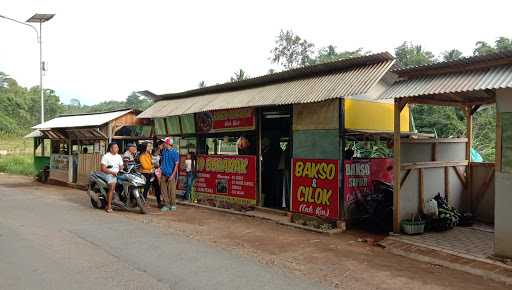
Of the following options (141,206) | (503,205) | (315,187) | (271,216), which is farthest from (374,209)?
(141,206)

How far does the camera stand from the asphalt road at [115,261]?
486 cm

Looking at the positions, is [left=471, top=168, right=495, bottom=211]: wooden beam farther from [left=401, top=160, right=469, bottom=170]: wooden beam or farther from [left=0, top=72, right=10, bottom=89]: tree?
[left=0, top=72, right=10, bottom=89]: tree

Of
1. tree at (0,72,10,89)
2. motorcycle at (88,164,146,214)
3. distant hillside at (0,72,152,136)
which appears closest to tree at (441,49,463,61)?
distant hillside at (0,72,152,136)

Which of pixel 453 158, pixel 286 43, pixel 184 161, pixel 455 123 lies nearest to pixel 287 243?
pixel 453 158

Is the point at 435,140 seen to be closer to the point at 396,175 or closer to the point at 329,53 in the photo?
the point at 396,175

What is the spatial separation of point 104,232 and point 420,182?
6011mm

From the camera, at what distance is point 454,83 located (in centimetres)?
670

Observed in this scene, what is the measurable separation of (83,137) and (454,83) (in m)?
13.8

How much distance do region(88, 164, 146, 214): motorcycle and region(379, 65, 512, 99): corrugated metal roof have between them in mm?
5914

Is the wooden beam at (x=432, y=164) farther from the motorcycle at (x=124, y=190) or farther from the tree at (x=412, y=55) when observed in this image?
the tree at (x=412, y=55)

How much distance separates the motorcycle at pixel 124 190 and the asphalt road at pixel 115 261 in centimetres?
141

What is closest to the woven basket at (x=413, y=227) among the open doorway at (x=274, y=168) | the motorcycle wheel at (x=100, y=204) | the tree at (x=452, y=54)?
the open doorway at (x=274, y=168)

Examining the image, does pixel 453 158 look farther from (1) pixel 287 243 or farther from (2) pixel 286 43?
(2) pixel 286 43

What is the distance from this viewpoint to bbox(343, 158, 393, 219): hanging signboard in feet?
27.3
